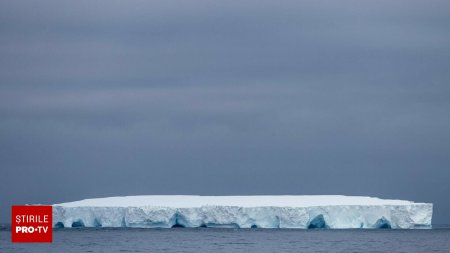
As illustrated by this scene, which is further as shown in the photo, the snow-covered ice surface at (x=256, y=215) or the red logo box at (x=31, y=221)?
the snow-covered ice surface at (x=256, y=215)

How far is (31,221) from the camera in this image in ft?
59.5

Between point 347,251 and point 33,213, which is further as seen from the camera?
point 347,251

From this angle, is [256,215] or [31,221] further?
[256,215]

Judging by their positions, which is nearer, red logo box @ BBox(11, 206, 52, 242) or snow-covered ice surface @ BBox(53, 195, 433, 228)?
red logo box @ BBox(11, 206, 52, 242)

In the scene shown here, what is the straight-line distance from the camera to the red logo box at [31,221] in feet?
57.1

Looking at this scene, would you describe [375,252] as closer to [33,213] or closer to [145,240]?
[145,240]

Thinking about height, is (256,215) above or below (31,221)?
below

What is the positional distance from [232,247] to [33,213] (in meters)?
21.1

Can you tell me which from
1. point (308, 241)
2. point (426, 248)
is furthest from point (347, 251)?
point (308, 241)

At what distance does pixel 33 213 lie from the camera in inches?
701

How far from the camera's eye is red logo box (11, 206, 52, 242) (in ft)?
57.1

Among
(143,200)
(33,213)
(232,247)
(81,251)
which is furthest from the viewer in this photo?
(143,200)

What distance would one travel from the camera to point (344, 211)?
4194 centimetres

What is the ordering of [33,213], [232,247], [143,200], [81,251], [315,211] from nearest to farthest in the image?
[33,213]
[81,251]
[232,247]
[315,211]
[143,200]
